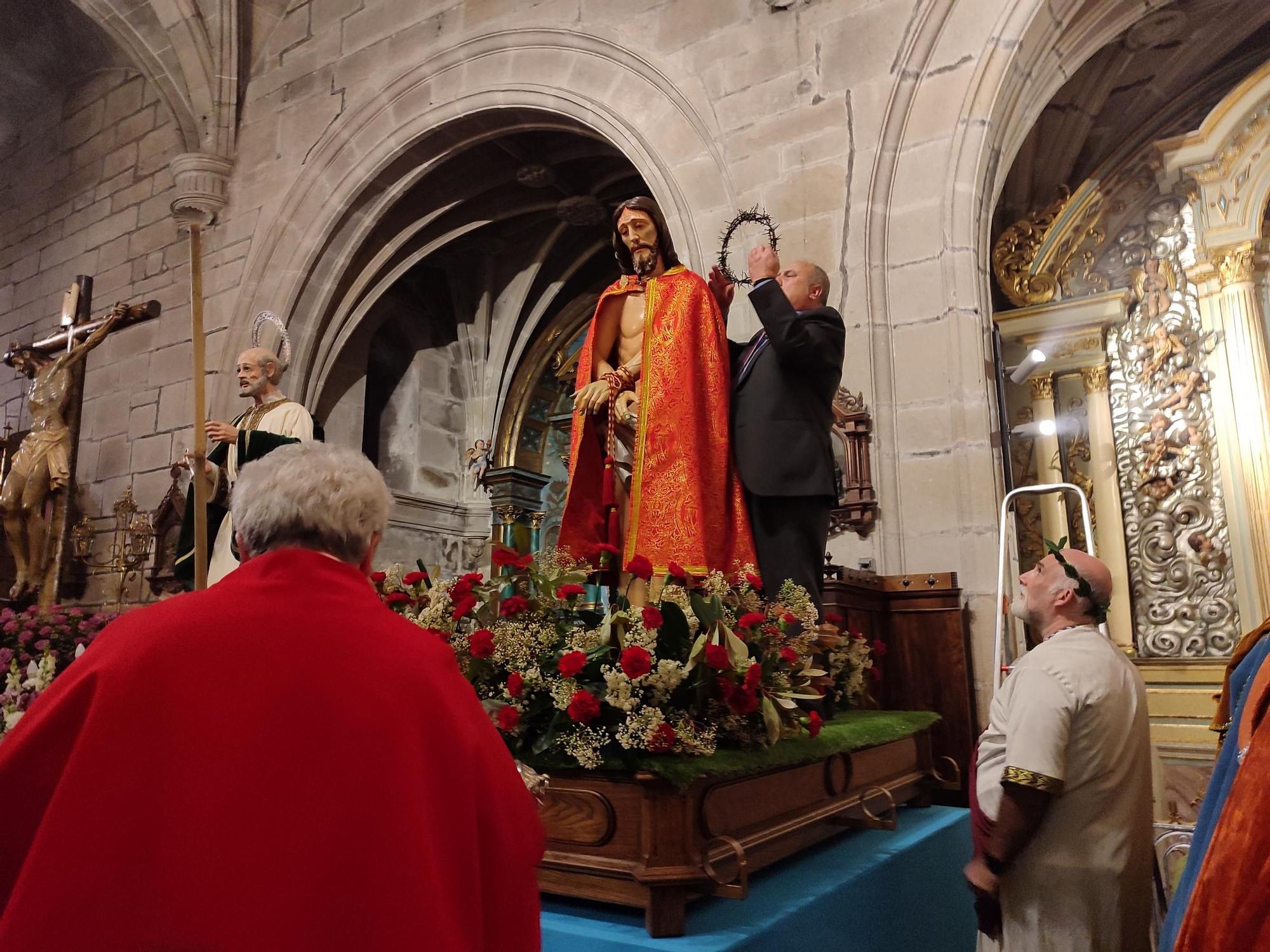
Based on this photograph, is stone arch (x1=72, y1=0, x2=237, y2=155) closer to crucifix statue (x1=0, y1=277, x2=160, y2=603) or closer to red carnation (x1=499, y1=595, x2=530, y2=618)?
crucifix statue (x1=0, y1=277, x2=160, y2=603)

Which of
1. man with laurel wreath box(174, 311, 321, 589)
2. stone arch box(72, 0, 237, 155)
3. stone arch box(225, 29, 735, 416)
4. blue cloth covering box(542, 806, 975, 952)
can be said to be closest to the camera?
blue cloth covering box(542, 806, 975, 952)

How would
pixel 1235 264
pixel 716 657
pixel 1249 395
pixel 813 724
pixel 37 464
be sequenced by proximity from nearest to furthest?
pixel 716 657 < pixel 813 724 < pixel 1249 395 < pixel 1235 264 < pixel 37 464

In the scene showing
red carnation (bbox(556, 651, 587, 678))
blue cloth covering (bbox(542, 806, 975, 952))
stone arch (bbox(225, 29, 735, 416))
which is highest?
stone arch (bbox(225, 29, 735, 416))

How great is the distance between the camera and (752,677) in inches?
80.4

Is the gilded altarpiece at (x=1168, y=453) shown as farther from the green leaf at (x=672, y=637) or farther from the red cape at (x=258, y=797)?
the red cape at (x=258, y=797)

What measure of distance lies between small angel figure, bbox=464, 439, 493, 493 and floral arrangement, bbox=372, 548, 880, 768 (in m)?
6.92

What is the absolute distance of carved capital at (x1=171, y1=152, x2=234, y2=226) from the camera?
7434 millimetres

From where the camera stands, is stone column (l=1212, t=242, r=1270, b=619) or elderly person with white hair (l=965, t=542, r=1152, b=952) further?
stone column (l=1212, t=242, r=1270, b=619)

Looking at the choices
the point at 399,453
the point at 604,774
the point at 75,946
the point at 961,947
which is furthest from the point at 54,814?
the point at 399,453

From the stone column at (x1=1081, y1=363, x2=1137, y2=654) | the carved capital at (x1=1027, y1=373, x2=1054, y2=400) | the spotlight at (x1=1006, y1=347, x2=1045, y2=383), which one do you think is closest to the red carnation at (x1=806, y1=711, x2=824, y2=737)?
the stone column at (x1=1081, y1=363, x2=1137, y2=654)

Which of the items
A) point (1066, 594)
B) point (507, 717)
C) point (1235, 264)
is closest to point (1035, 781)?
point (1066, 594)

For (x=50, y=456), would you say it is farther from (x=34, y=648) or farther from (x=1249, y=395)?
(x=1249, y=395)

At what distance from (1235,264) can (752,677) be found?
512 cm

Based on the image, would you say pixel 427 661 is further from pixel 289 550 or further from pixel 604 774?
pixel 604 774
